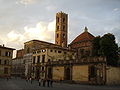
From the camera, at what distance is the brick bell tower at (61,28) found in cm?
10256

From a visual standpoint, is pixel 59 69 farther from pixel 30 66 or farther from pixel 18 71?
pixel 18 71

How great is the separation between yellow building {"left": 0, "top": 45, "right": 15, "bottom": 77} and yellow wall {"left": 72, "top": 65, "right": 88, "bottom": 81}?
31.4m

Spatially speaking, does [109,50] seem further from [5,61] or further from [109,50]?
[5,61]

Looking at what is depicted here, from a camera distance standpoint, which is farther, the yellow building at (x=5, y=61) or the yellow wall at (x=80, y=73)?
the yellow building at (x=5, y=61)

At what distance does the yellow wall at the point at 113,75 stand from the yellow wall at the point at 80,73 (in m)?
5.55

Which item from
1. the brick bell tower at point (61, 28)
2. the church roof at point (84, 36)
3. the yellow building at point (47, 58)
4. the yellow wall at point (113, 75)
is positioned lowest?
the yellow wall at point (113, 75)

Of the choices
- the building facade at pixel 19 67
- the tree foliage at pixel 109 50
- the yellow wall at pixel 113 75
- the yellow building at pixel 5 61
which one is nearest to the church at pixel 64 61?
the yellow wall at pixel 113 75

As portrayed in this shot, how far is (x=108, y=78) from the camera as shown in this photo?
4800 cm

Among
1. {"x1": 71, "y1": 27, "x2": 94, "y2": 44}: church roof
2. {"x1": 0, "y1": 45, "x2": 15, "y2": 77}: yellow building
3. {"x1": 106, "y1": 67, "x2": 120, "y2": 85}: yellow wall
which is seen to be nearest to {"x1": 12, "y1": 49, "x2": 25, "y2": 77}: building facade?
{"x1": 0, "y1": 45, "x2": 15, "y2": 77}: yellow building

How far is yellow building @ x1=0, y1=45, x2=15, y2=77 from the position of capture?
7512 centimetres

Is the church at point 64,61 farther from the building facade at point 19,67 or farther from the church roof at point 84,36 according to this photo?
the building facade at point 19,67

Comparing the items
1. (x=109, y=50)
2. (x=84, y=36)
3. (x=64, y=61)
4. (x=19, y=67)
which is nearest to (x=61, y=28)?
(x=84, y=36)

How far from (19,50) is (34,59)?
36.2 meters

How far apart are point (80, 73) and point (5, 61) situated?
35597mm
